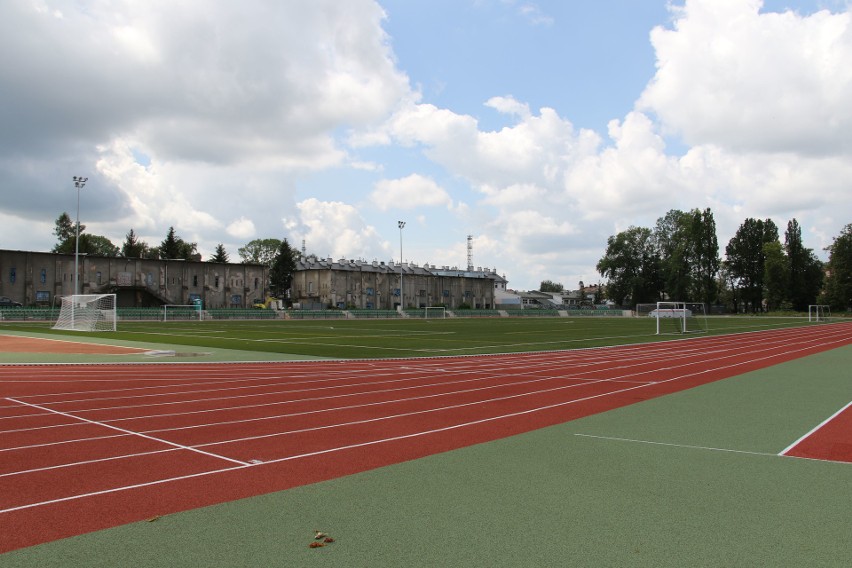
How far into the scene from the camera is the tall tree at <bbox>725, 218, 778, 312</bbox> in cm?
11294

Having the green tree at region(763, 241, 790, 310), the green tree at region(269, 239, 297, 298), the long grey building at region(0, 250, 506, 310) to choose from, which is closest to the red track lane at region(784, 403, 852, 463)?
the long grey building at region(0, 250, 506, 310)

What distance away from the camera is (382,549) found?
4500 mm

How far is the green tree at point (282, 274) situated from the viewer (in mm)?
103875

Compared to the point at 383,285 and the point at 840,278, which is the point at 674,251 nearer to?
the point at 840,278

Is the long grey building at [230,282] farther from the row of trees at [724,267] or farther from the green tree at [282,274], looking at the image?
the row of trees at [724,267]

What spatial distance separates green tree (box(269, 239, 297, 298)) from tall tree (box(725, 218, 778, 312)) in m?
85.0

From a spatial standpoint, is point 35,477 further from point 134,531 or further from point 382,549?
point 382,549

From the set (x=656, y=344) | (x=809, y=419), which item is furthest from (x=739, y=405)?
(x=656, y=344)

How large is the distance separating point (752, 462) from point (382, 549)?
504 centimetres

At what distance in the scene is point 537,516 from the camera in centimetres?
521

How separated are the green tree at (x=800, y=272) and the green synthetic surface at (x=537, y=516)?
375 ft

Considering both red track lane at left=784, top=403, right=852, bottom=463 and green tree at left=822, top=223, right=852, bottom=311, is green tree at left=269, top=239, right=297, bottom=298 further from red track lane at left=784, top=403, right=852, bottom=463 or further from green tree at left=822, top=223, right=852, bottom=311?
red track lane at left=784, top=403, right=852, bottom=463

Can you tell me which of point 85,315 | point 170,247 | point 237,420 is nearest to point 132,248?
point 170,247

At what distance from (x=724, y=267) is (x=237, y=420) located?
127 m
